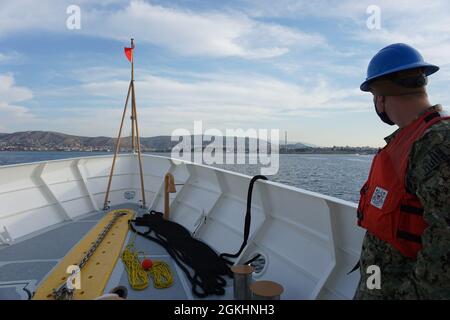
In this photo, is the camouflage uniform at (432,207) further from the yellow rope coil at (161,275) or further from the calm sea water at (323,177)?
the calm sea water at (323,177)

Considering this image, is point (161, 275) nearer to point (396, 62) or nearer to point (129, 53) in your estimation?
point (396, 62)

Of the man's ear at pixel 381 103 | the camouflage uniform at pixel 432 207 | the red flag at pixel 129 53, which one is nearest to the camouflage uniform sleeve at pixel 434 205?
the camouflage uniform at pixel 432 207

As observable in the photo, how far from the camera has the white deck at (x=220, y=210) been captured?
238cm

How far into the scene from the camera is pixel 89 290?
9.37 ft

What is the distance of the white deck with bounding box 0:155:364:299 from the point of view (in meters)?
2.38

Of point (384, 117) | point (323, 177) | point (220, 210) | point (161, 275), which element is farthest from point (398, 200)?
point (323, 177)

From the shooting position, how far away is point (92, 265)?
344 cm

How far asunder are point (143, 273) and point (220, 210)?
137 cm

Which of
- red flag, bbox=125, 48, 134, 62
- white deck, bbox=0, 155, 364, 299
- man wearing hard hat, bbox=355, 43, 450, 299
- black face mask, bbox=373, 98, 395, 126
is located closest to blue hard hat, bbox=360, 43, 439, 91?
man wearing hard hat, bbox=355, 43, 450, 299

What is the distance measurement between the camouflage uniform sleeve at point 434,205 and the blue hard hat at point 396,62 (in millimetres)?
285

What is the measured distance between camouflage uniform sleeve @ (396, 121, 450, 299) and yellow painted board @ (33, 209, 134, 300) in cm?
262

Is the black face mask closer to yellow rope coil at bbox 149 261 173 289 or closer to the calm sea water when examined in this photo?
yellow rope coil at bbox 149 261 173 289
